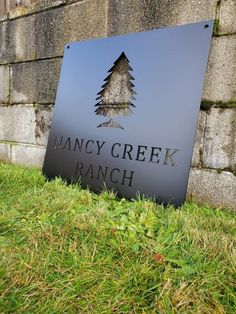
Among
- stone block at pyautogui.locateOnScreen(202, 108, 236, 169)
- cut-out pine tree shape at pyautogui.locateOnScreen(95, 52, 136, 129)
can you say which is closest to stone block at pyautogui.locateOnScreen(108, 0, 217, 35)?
cut-out pine tree shape at pyautogui.locateOnScreen(95, 52, 136, 129)

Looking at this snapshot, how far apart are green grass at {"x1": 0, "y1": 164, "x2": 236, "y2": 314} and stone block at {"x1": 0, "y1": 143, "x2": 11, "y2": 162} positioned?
169 cm

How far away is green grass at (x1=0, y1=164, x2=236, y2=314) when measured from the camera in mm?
1321

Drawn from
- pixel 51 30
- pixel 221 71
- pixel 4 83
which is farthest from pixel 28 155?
pixel 221 71

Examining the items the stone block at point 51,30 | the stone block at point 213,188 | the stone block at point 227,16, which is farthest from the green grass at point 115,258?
the stone block at point 51,30

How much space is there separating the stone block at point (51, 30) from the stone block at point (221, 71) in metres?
1.02

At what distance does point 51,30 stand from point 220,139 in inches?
77.2

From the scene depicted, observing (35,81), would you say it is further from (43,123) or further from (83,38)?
(83,38)

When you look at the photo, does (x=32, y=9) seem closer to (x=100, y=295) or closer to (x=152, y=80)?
(x=152, y=80)

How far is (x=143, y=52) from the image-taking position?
2.49 m

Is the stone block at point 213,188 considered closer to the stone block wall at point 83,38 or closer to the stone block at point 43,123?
the stone block wall at point 83,38

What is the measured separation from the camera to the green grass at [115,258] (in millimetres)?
1321

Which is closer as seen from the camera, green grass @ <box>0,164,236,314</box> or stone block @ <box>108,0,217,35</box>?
green grass @ <box>0,164,236,314</box>

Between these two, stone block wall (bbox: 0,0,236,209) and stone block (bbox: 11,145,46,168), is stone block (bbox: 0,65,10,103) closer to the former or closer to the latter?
→ stone block wall (bbox: 0,0,236,209)

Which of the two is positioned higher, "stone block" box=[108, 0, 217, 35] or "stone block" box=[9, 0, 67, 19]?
"stone block" box=[9, 0, 67, 19]
